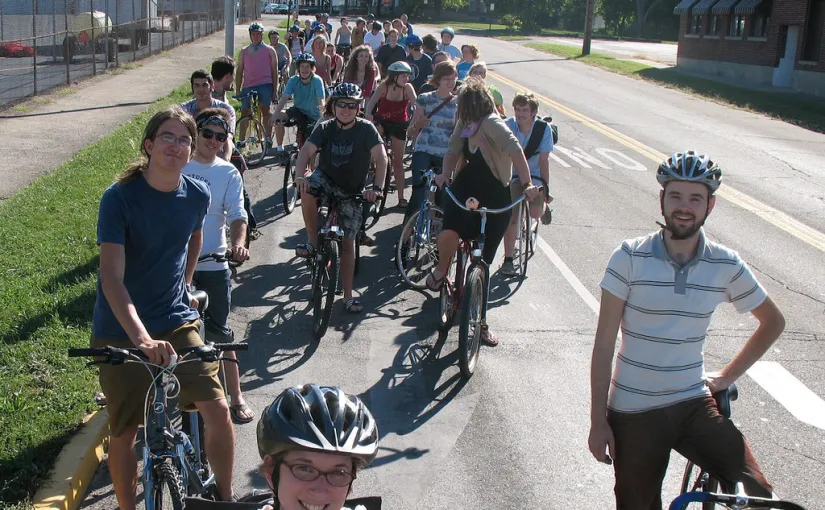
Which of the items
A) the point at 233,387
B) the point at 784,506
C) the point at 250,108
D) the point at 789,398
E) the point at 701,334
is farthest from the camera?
the point at 250,108

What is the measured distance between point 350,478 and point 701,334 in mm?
2000

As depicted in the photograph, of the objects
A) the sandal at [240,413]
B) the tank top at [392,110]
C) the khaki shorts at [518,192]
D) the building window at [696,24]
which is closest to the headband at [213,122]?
the sandal at [240,413]

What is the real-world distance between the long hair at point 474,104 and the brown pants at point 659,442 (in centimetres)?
385

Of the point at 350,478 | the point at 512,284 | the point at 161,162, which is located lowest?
the point at 512,284

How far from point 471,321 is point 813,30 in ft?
110

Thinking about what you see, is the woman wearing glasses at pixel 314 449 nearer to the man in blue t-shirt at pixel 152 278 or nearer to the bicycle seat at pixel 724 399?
the man in blue t-shirt at pixel 152 278

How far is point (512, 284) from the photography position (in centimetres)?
1002

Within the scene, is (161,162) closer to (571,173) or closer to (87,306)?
(87,306)

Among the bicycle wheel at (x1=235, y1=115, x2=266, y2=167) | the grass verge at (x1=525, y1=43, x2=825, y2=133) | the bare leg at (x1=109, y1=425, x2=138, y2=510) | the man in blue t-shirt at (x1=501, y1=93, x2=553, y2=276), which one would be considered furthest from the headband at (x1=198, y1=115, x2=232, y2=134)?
the grass verge at (x1=525, y1=43, x2=825, y2=133)

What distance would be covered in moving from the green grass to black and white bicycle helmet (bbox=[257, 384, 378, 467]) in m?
2.76

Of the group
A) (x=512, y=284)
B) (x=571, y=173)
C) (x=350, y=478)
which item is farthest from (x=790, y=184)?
(x=350, y=478)

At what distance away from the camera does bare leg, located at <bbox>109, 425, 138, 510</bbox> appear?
448 cm

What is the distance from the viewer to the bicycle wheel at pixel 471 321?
7.10 meters

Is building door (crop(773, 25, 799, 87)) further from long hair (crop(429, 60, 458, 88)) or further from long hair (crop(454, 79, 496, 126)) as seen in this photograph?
long hair (crop(454, 79, 496, 126))
